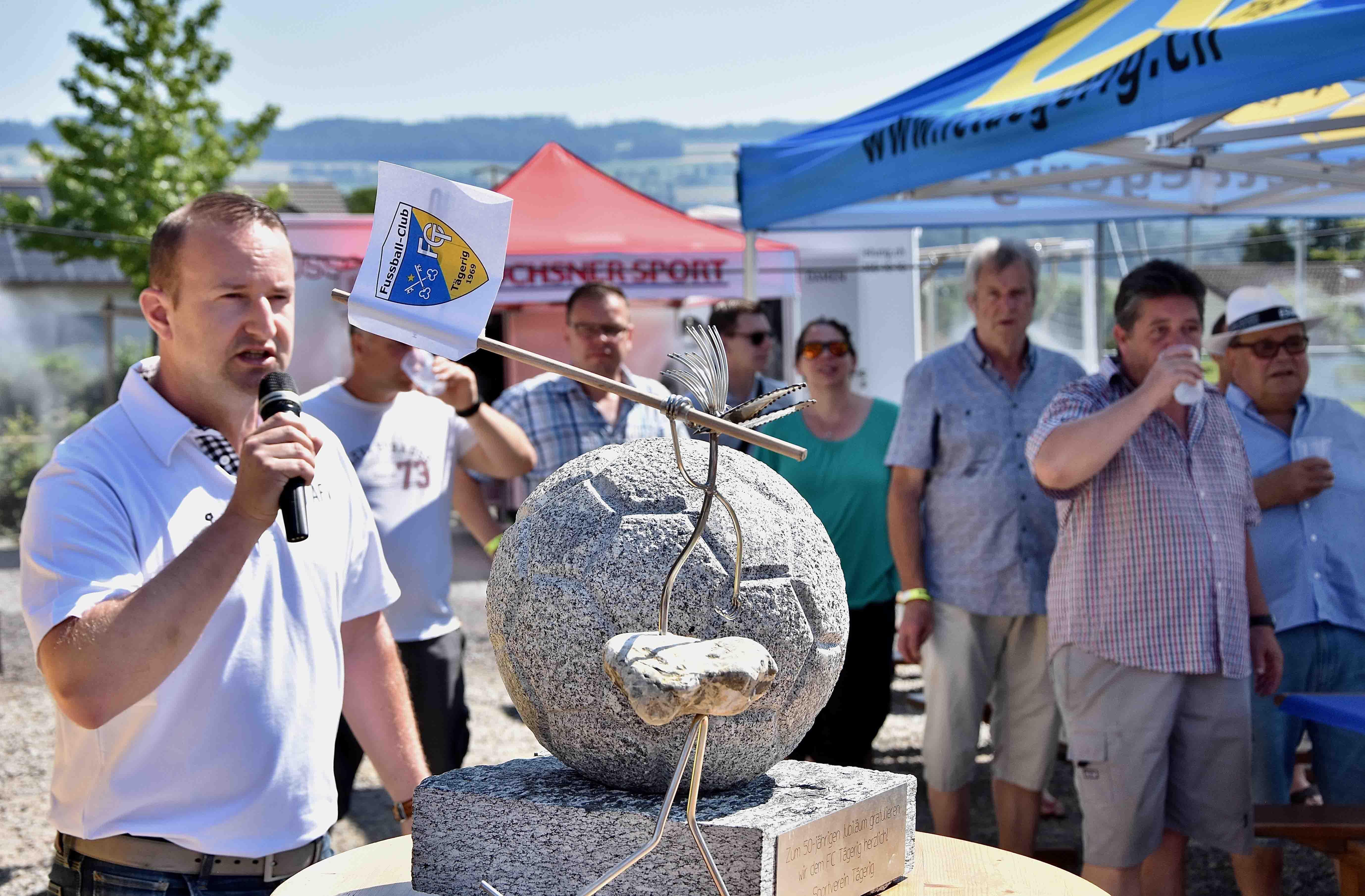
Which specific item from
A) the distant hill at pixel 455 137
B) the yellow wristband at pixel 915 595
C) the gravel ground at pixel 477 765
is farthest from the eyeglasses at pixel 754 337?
the distant hill at pixel 455 137

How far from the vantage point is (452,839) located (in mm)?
1941

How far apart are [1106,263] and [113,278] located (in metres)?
22.3

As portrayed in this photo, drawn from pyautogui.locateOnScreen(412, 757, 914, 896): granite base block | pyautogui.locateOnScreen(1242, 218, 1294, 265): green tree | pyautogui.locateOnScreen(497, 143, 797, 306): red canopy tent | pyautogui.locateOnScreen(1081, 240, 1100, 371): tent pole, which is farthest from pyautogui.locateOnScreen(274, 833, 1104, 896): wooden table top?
pyautogui.locateOnScreen(1242, 218, 1294, 265): green tree

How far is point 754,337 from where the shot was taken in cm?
543

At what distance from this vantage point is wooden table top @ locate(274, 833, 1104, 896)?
6.51 feet

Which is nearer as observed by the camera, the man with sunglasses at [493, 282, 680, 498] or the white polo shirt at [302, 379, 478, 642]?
the white polo shirt at [302, 379, 478, 642]

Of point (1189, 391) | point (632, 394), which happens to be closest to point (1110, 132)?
point (1189, 391)

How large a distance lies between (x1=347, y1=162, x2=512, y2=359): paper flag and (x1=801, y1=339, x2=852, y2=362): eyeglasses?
3.35m

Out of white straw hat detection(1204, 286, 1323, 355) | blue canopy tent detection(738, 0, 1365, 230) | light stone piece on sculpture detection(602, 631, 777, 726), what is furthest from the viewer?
white straw hat detection(1204, 286, 1323, 355)

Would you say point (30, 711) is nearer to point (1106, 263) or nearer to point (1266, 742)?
point (1266, 742)

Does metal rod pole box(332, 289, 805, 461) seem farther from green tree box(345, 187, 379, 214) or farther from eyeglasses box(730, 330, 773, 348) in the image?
green tree box(345, 187, 379, 214)

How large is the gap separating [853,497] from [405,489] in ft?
5.92

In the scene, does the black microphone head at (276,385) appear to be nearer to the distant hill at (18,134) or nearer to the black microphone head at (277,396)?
the black microphone head at (277,396)

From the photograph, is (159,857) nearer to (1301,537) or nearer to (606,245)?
(1301,537)
